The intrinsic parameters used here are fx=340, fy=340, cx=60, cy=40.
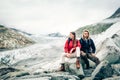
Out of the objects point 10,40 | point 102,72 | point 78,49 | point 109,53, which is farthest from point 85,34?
point 10,40

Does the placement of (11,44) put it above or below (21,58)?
above

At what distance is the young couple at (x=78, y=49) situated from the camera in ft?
66.9

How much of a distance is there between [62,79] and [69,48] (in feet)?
8.56

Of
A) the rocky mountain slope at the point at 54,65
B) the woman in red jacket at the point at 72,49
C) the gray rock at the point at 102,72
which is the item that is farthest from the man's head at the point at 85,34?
the gray rock at the point at 102,72

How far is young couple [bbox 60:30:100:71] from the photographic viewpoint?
20.4 metres

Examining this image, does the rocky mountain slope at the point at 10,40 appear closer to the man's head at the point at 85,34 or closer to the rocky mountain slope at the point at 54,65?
the rocky mountain slope at the point at 54,65

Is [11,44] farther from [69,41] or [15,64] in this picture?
[69,41]

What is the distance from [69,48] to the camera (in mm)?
20828

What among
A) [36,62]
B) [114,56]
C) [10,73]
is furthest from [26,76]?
[36,62]

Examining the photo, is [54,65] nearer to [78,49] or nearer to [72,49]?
[72,49]

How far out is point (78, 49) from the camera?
20.3 metres

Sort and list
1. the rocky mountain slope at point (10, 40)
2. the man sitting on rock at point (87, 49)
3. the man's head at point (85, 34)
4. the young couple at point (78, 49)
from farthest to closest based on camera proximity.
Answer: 1. the rocky mountain slope at point (10, 40)
2. the man sitting on rock at point (87, 49)
3. the man's head at point (85, 34)
4. the young couple at point (78, 49)

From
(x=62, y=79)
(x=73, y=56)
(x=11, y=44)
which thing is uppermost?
(x=11, y=44)

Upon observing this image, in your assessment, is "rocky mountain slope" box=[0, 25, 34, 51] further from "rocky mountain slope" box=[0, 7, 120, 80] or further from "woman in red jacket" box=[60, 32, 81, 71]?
"woman in red jacket" box=[60, 32, 81, 71]
